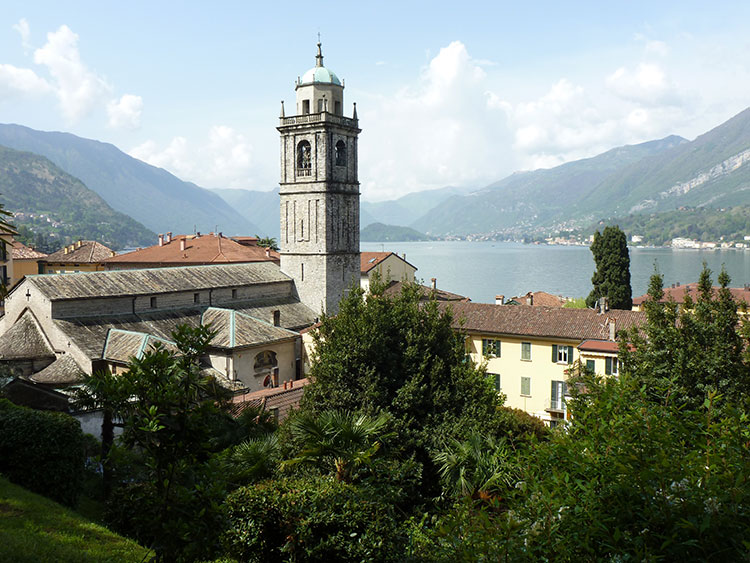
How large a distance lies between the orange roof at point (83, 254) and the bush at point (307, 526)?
229 feet

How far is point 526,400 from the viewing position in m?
34.2

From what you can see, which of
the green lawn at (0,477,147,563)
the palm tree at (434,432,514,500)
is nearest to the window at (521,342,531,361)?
the palm tree at (434,432,514,500)

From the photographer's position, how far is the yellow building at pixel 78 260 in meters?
75.2

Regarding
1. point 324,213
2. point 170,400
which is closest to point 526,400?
point 324,213

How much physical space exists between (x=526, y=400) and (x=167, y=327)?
21925 millimetres

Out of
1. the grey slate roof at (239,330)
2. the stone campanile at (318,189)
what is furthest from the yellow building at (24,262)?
the grey slate roof at (239,330)

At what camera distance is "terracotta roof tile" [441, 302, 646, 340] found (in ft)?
110

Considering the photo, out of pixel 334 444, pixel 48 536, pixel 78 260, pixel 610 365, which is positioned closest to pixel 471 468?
pixel 334 444

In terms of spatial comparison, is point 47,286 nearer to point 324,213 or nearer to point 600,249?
point 324,213

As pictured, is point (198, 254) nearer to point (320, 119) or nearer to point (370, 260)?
point (370, 260)

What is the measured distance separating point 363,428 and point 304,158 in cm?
3614

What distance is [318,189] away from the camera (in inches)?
1857

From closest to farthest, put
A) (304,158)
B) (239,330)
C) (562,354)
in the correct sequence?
1. (562,354)
2. (239,330)
3. (304,158)

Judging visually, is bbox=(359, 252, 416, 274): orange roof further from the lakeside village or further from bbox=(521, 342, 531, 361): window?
bbox=(521, 342, 531, 361): window
